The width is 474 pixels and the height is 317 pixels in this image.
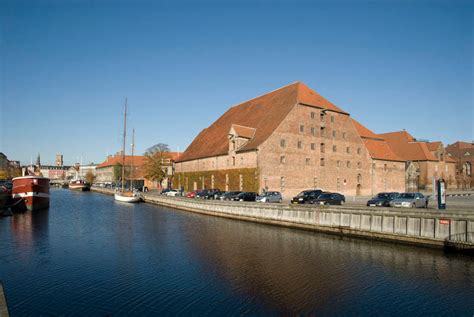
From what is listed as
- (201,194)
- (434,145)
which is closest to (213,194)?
(201,194)

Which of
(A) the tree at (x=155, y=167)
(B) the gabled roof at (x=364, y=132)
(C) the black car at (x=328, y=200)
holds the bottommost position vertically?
Result: (C) the black car at (x=328, y=200)

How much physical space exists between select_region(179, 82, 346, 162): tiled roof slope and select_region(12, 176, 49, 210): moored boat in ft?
88.0

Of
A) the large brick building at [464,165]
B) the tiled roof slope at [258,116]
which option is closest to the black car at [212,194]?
the tiled roof slope at [258,116]

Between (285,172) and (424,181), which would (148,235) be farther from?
(424,181)

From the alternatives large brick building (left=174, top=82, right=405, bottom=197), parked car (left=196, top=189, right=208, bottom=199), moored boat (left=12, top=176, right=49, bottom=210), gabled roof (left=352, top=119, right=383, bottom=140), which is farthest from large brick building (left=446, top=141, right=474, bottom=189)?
moored boat (left=12, top=176, right=49, bottom=210)

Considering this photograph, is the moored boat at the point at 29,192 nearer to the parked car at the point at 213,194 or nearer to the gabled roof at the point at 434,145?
the parked car at the point at 213,194

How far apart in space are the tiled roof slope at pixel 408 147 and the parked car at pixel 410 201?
56764 millimetres

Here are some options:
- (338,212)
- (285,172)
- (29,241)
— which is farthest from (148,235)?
(285,172)

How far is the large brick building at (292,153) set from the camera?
5297 centimetres

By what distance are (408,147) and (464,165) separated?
3433 cm

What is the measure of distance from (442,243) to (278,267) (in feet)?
Result: 34.2

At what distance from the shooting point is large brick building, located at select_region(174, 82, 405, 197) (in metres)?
53.0

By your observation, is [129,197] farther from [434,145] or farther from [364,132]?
[434,145]

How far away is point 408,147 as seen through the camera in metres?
87.4
